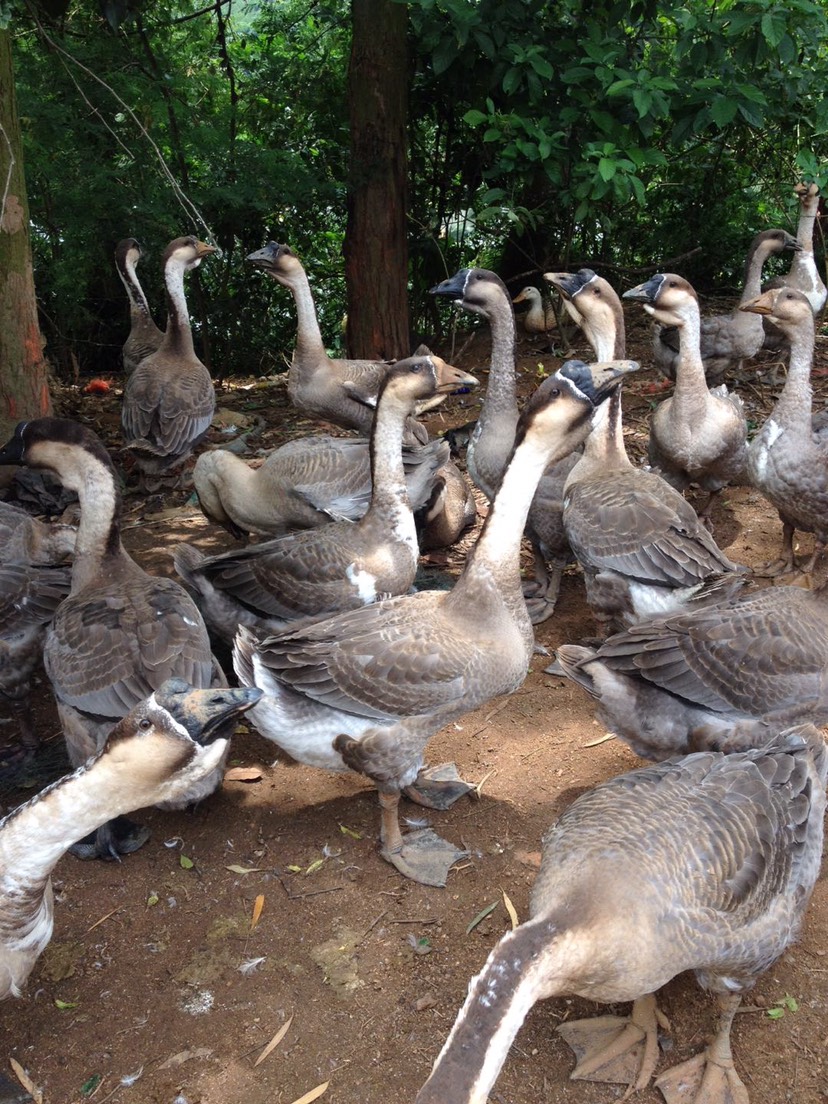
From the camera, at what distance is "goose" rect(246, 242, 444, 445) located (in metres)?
8.18

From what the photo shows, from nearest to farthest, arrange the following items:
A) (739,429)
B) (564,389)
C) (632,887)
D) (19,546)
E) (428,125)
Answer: (632,887) < (564,389) < (19,546) < (739,429) < (428,125)

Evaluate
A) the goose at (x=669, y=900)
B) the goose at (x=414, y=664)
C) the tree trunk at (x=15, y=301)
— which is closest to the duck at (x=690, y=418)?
the goose at (x=414, y=664)

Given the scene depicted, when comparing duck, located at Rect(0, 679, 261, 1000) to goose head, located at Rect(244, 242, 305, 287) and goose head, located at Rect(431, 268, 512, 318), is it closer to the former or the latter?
goose head, located at Rect(431, 268, 512, 318)

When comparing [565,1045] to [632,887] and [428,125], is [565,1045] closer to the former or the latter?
[632,887]

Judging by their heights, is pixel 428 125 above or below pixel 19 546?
above

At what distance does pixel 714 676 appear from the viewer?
4090 mm

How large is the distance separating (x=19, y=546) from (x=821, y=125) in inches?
287

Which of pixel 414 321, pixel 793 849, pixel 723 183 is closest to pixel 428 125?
pixel 414 321

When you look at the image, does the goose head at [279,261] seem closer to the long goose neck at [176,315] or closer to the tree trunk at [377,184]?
the long goose neck at [176,315]

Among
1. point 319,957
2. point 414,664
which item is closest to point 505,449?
point 414,664

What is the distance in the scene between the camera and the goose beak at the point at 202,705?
108 inches

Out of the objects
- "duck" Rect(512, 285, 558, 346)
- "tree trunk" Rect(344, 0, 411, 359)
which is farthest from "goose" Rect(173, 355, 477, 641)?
"duck" Rect(512, 285, 558, 346)

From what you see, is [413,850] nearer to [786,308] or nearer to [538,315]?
[786,308]

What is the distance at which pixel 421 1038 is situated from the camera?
3.35 m
